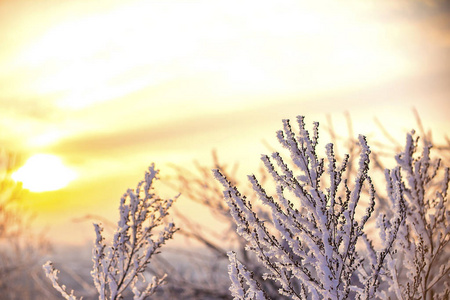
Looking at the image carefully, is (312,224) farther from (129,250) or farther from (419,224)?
(129,250)

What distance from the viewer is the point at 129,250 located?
540 centimetres

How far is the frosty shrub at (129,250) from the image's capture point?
530 cm

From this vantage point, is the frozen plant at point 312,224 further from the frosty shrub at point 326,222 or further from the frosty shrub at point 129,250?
the frosty shrub at point 129,250

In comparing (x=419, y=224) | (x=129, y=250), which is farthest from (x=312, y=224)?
(x=129, y=250)

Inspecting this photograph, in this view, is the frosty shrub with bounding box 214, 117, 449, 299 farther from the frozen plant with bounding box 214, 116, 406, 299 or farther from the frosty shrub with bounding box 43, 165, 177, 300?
the frosty shrub with bounding box 43, 165, 177, 300

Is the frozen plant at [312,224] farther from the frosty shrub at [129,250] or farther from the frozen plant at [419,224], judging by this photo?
the frosty shrub at [129,250]

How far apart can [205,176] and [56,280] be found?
164 inches

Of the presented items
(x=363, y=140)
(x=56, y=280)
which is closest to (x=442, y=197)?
(x=363, y=140)

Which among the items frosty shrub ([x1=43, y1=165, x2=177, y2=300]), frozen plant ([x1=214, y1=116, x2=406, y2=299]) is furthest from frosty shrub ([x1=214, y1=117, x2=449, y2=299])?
Answer: frosty shrub ([x1=43, y1=165, x2=177, y2=300])

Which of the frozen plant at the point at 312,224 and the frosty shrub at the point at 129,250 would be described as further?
the frosty shrub at the point at 129,250

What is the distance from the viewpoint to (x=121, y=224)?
17.8ft

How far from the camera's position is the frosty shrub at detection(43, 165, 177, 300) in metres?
5.30

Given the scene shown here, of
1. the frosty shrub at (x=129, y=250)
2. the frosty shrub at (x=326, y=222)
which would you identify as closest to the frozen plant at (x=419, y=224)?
the frosty shrub at (x=326, y=222)

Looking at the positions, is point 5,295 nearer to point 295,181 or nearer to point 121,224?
point 121,224
